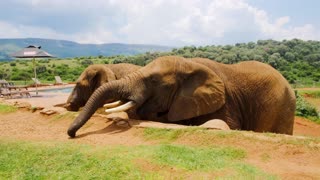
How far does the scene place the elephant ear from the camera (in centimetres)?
1050

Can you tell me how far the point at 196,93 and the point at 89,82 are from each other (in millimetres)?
4636

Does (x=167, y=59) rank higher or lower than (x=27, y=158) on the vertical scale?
higher

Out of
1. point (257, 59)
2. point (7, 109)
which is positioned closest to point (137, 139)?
point (7, 109)

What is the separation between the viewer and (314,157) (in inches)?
281

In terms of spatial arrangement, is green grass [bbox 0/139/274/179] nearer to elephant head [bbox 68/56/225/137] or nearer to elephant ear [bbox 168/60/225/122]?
elephant head [bbox 68/56/225/137]

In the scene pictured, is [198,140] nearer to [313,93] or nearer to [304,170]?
[304,170]

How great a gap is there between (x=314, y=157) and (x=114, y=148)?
134 inches

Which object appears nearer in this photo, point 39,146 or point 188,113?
point 39,146

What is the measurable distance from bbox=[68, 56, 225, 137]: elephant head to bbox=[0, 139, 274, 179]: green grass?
2355mm

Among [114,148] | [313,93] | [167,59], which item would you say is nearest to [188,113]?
[167,59]

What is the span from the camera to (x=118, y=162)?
648 centimetres

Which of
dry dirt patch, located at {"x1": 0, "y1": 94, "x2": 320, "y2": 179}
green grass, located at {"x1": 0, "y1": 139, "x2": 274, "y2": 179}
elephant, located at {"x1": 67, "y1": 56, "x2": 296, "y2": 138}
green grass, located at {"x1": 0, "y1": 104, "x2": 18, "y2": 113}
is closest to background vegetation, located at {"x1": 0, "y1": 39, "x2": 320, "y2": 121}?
green grass, located at {"x1": 0, "y1": 104, "x2": 18, "y2": 113}

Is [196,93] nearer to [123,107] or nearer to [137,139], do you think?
[123,107]

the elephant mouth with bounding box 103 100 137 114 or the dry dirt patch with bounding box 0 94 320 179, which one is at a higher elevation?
the elephant mouth with bounding box 103 100 137 114
